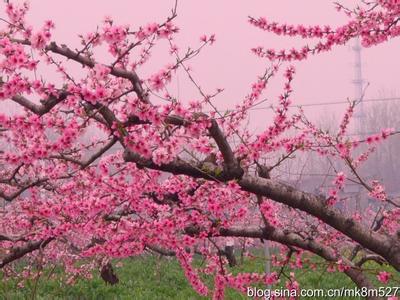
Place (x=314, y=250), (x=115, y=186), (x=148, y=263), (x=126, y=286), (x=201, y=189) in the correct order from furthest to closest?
(x=148, y=263) → (x=126, y=286) → (x=115, y=186) → (x=201, y=189) → (x=314, y=250)

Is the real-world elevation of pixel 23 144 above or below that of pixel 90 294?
above

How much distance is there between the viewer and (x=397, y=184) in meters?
50.8

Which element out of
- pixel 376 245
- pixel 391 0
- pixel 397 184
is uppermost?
pixel 397 184

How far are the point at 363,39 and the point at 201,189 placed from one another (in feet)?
7.70

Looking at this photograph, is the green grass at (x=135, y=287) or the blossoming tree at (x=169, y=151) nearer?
the blossoming tree at (x=169, y=151)

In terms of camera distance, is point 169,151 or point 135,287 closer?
point 169,151

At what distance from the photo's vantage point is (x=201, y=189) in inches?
186

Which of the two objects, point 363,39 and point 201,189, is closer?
point 201,189

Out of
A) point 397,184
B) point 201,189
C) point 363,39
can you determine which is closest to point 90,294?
point 201,189

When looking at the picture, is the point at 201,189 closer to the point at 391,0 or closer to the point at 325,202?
the point at 325,202

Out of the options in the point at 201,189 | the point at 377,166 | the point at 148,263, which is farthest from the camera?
the point at 377,166

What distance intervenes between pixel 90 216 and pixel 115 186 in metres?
0.45

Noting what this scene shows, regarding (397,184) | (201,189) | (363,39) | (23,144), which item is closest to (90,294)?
(23,144)

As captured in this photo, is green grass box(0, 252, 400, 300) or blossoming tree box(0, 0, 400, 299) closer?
blossoming tree box(0, 0, 400, 299)
